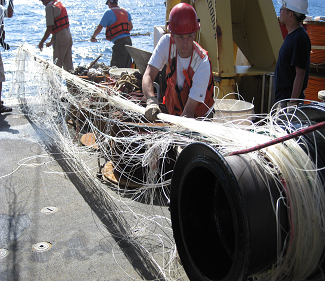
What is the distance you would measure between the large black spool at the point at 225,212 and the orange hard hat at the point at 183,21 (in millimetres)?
1544

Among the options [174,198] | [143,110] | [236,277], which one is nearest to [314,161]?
[236,277]

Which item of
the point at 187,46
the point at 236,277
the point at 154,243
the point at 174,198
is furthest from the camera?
→ the point at 187,46

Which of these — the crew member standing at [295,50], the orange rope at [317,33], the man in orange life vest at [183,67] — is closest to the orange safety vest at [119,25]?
the orange rope at [317,33]

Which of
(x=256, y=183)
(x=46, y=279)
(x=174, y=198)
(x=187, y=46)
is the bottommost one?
(x=46, y=279)

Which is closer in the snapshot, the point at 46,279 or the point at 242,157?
the point at 242,157

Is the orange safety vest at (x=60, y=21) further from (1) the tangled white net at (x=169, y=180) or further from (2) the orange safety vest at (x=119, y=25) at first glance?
(1) the tangled white net at (x=169, y=180)

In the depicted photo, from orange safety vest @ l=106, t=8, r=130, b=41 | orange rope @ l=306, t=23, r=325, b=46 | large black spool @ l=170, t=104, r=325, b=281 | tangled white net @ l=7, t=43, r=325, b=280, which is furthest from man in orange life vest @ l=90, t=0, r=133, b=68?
large black spool @ l=170, t=104, r=325, b=281

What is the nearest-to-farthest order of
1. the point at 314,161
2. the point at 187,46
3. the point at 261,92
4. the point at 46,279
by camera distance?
1. the point at 314,161
2. the point at 46,279
3. the point at 187,46
4. the point at 261,92

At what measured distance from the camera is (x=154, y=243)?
298 cm

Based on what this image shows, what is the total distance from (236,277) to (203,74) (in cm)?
215

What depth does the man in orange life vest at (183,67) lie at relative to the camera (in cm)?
322

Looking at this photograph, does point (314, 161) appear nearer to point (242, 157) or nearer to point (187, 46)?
point (242, 157)

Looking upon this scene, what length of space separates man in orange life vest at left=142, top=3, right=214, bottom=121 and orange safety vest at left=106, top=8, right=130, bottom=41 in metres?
5.53

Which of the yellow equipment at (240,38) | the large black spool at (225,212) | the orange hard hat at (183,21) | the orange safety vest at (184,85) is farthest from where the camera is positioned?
the yellow equipment at (240,38)
